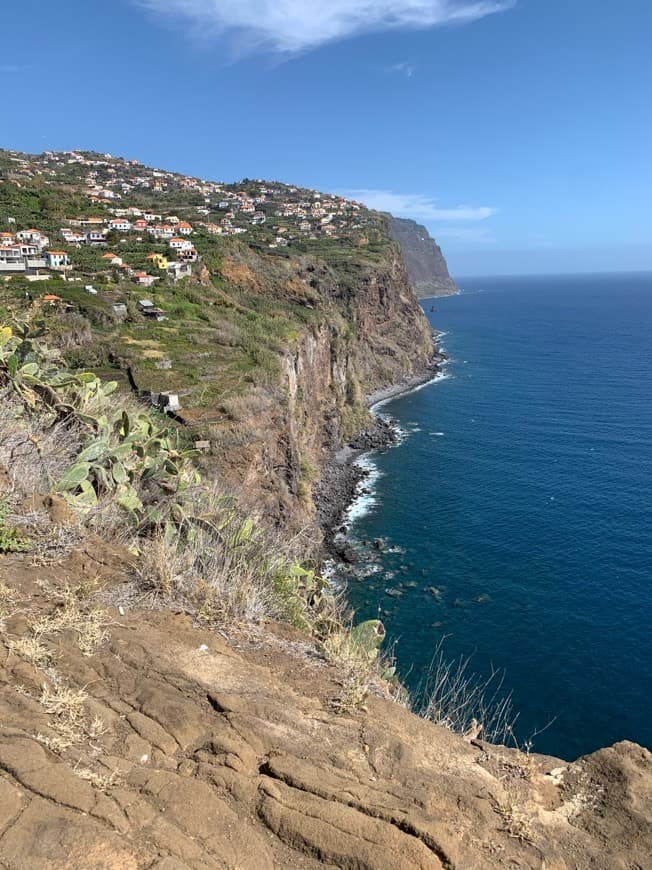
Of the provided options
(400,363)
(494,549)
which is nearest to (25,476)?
(494,549)

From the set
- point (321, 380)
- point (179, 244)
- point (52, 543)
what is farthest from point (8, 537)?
point (179, 244)

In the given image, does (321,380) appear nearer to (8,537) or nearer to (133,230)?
(133,230)

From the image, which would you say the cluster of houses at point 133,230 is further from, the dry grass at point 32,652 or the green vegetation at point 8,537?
the dry grass at point 32,652

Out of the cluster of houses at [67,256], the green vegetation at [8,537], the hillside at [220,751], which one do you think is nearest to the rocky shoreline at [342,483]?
the cluster of houses at [67,256]

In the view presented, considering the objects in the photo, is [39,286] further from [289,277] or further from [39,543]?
[39,543]

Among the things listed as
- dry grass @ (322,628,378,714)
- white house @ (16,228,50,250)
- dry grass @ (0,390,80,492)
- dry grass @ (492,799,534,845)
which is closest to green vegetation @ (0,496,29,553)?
dry grass @ (0,390,80,492)
